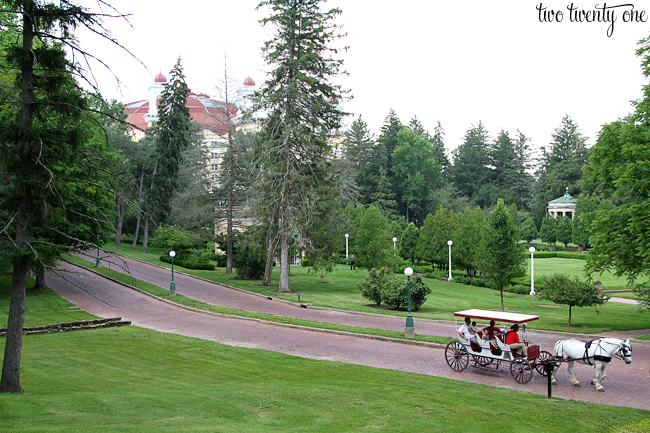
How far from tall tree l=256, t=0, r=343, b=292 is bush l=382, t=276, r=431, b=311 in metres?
8.05

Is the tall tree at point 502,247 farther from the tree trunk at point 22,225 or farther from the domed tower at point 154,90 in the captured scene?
the domed tower at point 154,90

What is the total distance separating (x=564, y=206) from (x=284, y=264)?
66.4 metres

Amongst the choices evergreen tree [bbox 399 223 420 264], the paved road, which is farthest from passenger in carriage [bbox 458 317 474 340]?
evergreen tree [bbox 399 223 420 264]

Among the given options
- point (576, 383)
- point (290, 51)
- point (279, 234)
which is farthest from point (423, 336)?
point (290, 51)

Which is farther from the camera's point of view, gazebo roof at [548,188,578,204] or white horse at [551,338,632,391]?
gazebo roof at [548,188,578,204]

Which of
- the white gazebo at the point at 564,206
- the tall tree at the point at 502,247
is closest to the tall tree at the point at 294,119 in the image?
the tall tree at the point at 502,247

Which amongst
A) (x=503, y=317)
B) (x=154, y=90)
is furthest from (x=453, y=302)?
(x=154, y=90)

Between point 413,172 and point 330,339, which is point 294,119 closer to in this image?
point 330,339

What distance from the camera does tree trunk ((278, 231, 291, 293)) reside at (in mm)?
33781

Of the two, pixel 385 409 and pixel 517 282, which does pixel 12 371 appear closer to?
pixel 385 409

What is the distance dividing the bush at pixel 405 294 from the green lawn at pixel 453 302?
649mm

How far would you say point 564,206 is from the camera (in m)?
84.4

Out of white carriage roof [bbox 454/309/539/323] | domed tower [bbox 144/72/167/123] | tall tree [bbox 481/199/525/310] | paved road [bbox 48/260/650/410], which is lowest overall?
paved road [bbox 48/260/650/410]

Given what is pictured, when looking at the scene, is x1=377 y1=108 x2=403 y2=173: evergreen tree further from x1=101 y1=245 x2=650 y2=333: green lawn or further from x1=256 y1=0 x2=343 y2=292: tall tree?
x1=256 y1=0 x2=343 y2=292: tall tree
